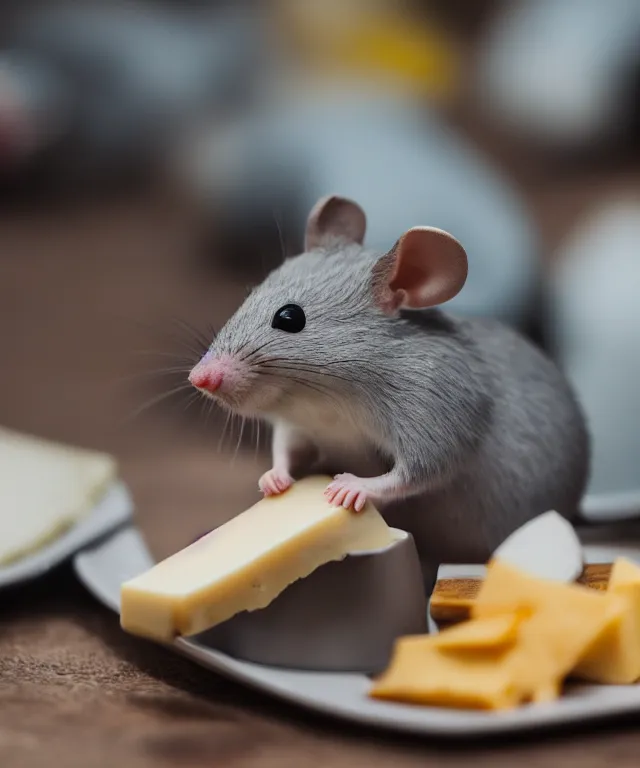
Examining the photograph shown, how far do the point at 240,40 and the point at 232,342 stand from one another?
3195 mm

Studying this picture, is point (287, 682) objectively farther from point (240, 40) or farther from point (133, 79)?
point (240, 40)

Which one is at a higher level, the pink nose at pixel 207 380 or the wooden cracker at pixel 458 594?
the pink nose at pixel 207 380

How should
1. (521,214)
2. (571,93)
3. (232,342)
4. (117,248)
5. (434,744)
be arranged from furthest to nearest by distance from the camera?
(571,93) → (117,248) → (521,214) → (232,342) → (434,744)

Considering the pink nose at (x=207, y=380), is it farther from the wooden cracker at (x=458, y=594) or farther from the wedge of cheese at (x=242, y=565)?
the wooden cracker at (x=458, y=594)

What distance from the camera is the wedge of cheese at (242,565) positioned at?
92 cm

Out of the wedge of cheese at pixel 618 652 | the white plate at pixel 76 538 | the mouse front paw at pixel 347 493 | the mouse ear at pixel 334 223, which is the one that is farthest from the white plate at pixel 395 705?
the mouse ear at pixel 334 223

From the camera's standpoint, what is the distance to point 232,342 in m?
1.04

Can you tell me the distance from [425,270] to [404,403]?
0.12 meters

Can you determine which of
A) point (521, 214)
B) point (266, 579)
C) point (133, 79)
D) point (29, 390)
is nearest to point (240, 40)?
point (133, 79)

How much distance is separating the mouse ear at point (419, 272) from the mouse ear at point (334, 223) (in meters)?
0.11

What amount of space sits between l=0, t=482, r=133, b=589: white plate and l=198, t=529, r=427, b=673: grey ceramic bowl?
1.07ft

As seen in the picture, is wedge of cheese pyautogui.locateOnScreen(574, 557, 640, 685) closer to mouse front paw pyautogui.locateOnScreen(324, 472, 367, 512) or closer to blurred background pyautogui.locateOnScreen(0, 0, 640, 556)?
mouse front paw pyautogui.locateOnScreen(324, 472, 367, 512)

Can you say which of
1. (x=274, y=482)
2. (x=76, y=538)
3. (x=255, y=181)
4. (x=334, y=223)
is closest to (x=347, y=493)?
(x=274, y=482)

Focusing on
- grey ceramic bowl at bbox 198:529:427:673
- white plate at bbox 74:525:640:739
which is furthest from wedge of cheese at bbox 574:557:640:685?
grey ceramic bowl at bbox 198:529:427:673
